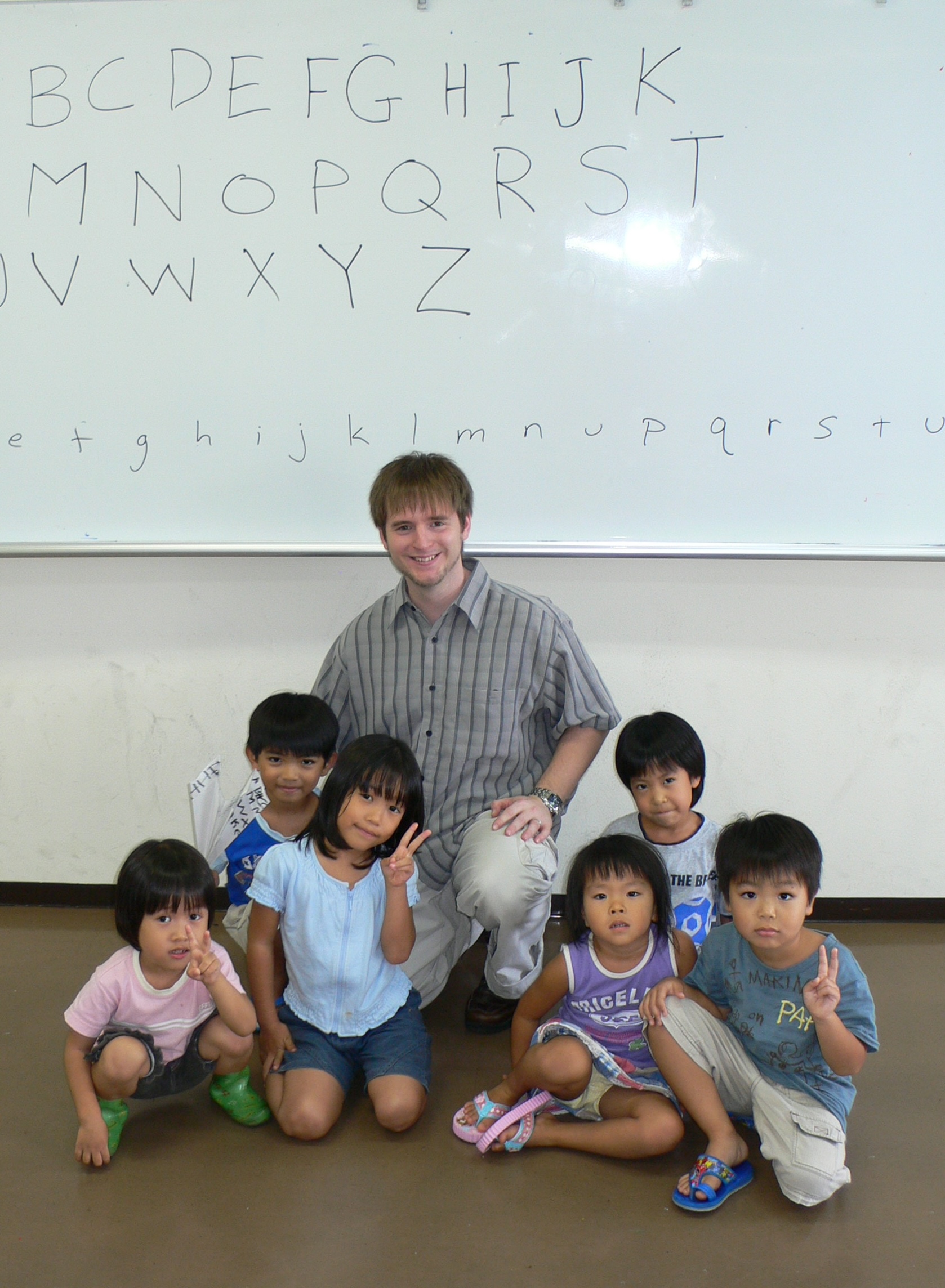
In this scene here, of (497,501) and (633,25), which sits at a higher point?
(633,25)

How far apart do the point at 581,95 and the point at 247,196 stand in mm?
711

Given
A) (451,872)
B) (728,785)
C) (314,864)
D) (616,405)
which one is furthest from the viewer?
(728,785)

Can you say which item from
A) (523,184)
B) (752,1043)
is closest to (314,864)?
(752,1043)

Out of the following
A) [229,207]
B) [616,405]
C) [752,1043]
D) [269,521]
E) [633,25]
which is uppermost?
[633,25]

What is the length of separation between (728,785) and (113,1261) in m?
1.60

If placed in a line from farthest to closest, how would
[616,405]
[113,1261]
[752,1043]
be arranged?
[616,405], [752,1043], [113,1261]

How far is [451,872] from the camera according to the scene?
198cm

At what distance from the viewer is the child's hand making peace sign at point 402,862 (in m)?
1.64

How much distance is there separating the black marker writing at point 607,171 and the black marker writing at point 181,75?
0.79 meters

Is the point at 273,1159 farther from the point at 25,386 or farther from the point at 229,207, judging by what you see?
the point at 229,207

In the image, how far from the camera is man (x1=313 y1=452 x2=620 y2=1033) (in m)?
1.94

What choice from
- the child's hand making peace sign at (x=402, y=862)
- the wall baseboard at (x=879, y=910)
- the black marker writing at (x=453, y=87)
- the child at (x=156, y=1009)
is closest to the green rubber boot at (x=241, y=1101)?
the child at (x=156, y=1009)

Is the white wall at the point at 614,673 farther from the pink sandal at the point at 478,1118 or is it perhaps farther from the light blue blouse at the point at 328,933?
the pink sandal at the point at 478,1118

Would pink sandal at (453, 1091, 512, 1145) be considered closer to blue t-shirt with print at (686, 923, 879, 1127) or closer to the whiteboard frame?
blue t-shirt with print at (686, 923, 879, 1127)
